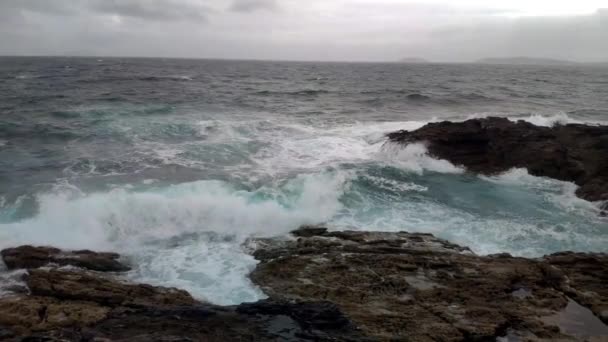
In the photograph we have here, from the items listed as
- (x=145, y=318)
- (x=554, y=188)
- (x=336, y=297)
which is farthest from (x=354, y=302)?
(x=554, y=188)

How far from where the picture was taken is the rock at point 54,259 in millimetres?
9352

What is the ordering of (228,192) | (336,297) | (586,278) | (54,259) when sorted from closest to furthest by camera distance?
(336,297) < (586,278) < (54,259) < (228,192)

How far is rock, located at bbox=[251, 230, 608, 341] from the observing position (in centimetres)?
684

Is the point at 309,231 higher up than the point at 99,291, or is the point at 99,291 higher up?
the point at 99,291

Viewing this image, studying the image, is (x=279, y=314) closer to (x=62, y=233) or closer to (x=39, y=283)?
(x=39, y=283)

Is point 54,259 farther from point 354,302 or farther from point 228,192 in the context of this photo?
point 354,302

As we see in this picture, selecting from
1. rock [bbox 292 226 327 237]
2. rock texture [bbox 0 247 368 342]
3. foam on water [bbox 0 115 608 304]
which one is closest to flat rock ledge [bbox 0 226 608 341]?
rock texture [bbox 0 247 368 342]

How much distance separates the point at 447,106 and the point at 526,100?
862cm

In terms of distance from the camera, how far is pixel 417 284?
27.2ft

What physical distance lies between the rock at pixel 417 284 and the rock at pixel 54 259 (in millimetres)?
3050

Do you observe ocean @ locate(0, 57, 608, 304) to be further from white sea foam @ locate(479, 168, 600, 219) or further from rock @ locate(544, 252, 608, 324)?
rock @ locate(544, 252, 608, 324)

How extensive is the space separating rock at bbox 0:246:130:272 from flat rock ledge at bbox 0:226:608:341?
106 mm

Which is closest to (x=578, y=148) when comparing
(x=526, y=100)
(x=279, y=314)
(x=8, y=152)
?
(x=279, y=314)

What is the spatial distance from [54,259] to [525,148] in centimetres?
1642
